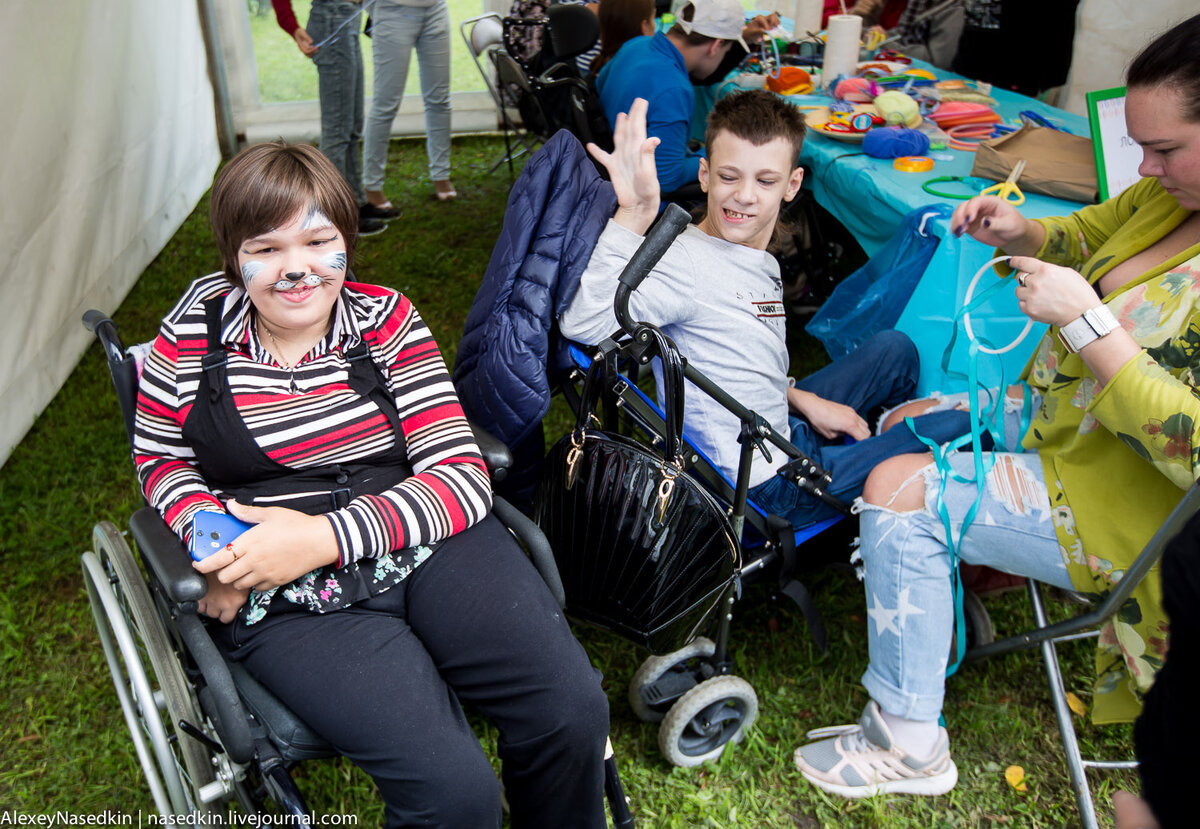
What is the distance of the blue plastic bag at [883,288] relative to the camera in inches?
91.0

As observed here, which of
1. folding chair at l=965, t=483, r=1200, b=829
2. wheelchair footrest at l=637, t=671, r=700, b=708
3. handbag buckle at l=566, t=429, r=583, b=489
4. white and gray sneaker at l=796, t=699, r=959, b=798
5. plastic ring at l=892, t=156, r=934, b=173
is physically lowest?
white and gray sneaker at l=796, t=699, r=959, b=798

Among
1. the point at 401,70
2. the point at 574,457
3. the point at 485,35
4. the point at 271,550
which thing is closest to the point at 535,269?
the point at 574,457

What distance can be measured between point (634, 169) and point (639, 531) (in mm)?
682

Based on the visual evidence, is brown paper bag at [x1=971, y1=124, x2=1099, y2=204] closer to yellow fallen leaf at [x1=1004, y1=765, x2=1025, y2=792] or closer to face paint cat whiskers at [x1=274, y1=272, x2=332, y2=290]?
yellow fallen leaf at [x1=1004, y1=765, x2=1025, y2=792]

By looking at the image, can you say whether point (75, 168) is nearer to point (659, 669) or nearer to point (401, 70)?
point (401, 70)

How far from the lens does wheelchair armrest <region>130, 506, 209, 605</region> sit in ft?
4.19

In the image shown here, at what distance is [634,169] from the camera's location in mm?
1690

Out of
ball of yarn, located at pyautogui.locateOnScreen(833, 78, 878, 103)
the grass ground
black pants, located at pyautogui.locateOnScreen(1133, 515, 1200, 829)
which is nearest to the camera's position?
black pants, located at pyautogui.locateOnScreen(1133, 515, 1200, 829)

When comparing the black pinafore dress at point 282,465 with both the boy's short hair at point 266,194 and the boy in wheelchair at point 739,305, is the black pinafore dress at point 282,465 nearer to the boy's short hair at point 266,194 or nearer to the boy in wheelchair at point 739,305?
the boy's short hair at point 266,194

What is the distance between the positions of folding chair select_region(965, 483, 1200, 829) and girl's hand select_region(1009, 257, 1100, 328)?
323mm

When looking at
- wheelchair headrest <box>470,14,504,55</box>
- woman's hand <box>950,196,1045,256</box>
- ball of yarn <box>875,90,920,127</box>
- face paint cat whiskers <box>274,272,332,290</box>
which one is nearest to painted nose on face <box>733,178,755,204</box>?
woman's hand <box>950,196,1045,256</box>

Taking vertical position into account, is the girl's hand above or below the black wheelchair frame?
above

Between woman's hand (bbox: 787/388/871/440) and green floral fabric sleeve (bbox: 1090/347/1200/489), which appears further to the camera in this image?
Answer: woman's hand (bbox: 787/388/871/440)

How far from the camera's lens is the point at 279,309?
4.98 ft
